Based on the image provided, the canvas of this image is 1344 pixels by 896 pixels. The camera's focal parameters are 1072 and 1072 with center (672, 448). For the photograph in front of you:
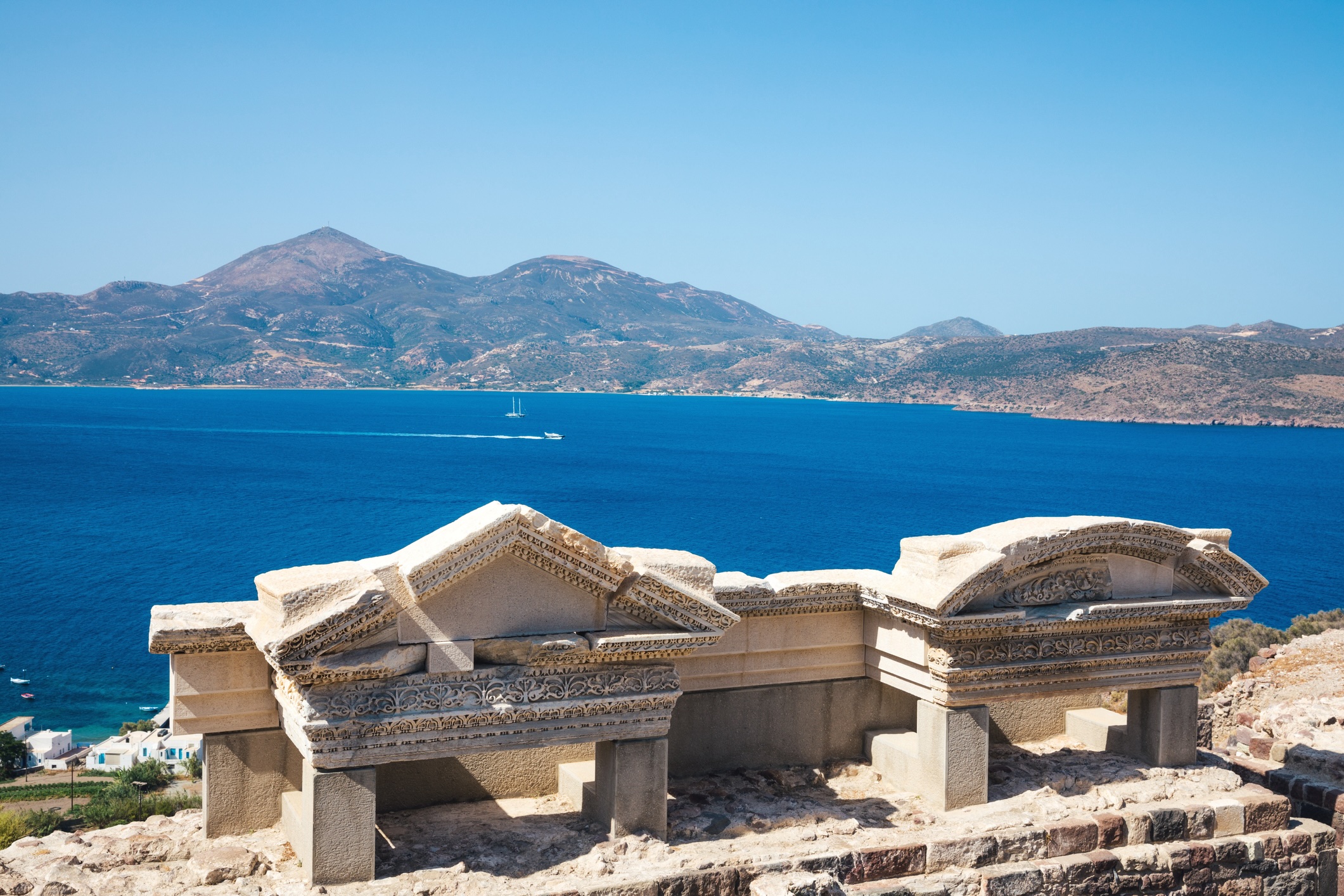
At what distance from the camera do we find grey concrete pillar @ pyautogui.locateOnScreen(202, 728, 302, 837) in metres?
6.66

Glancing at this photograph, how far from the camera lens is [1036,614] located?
299 inches

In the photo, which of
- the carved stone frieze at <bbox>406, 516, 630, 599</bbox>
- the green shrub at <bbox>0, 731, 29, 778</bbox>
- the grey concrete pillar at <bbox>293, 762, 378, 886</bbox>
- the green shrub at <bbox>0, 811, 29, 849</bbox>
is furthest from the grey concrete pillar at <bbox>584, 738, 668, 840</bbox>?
the green shrub at <bbox>0, 731, 29, 778</bbox>

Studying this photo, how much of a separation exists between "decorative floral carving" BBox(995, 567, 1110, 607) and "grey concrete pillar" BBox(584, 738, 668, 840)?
2651 millimetres

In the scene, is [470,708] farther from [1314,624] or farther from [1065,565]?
[1314,624]

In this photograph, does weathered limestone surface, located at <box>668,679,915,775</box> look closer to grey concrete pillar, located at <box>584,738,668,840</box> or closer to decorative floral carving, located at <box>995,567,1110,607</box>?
grey concrete pillar, located at <box>584,738,668,840</box>

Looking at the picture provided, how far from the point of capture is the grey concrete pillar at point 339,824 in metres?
5.85

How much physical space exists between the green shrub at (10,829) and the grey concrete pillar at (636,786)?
7.96 metres

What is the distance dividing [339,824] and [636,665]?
6.26 feet

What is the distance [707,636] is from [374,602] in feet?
6.76

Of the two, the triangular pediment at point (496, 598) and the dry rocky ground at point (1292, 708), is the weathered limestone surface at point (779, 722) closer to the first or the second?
the triangular pediment at point (496, 598)

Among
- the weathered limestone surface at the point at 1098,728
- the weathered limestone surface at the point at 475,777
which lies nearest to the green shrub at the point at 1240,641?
the weathered limestone surface at the point at 1098,728

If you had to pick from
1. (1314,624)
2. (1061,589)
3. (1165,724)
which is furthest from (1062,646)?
(1314,624)

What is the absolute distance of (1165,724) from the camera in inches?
335

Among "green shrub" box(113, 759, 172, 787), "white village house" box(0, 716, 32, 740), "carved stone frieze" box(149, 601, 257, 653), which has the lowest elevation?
"white village house" box(0, 716, 32, 740)
